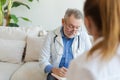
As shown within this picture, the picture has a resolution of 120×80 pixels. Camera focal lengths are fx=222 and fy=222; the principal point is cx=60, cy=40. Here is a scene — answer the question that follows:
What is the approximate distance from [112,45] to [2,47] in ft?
6.65

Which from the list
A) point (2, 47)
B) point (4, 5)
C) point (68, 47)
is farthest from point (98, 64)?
point (4, 5)

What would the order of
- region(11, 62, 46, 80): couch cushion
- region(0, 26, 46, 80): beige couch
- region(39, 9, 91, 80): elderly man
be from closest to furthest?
1. region(39, 9, 91, 80): elderly man
2. region(11, 62, 46, 80): couch cushion
3. region(0, 26, 46, 80): beige couch

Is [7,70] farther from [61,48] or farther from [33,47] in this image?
[61,48]

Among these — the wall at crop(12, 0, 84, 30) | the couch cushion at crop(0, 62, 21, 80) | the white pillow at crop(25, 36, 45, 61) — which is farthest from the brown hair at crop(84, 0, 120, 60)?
the wall at crop(12, 0, 84, 30)

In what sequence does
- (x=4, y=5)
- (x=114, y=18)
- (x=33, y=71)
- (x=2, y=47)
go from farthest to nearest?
(x=4, y=5)
(x=2, y=47)
(x=33, y=71)
(x=114, y=18)

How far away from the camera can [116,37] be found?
722 mm

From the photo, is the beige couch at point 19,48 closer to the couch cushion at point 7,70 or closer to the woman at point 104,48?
the couch cushion at point 7,70

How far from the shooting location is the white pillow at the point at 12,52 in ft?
8.34

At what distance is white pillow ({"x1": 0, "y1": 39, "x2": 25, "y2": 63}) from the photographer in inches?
100

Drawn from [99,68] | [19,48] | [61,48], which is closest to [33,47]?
[19,48]

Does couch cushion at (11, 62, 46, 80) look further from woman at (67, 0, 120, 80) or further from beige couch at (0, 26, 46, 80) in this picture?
woman at (67, 0, 120, 80)

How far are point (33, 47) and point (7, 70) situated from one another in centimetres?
41

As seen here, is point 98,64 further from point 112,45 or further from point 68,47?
point 68,47

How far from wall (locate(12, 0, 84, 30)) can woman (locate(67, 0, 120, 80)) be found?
7.52ft
